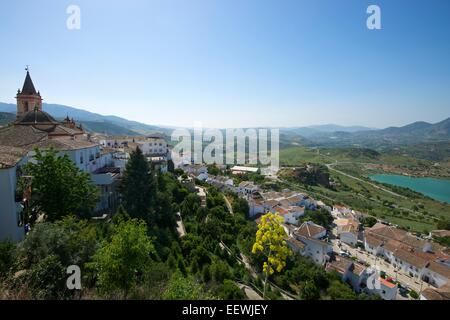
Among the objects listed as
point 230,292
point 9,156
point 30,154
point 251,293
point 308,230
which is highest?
point 9,156

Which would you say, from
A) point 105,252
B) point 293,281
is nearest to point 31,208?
point 105,252

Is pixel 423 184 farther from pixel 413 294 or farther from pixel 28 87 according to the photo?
pixel 28 87

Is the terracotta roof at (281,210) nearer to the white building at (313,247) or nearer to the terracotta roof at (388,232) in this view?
the white building at (313,247)

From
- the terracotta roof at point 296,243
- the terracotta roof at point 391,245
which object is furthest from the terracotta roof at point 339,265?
the terracotta roof at point 391,245

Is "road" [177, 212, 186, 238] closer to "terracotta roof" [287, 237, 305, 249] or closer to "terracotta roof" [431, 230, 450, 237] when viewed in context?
"terracotta roof" [287, 237, 305, 249]

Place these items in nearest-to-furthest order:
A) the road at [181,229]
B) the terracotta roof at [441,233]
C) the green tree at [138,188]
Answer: the green tree at [138,188], the road at [181,229], the terracotta roof at [441,233]

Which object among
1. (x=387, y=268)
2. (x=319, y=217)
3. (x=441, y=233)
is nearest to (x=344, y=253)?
(x=387, y=268)
